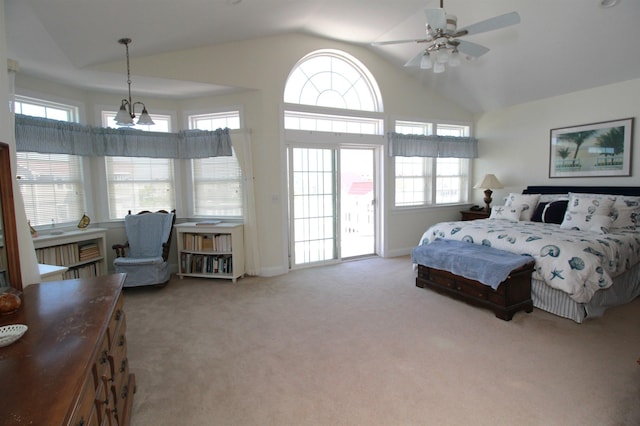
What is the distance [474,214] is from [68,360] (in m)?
5.76

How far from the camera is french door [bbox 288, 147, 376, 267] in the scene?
4.72 metres

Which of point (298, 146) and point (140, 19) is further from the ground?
point (140, 19)

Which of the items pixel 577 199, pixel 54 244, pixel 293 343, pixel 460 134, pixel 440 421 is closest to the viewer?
pixel 440 421

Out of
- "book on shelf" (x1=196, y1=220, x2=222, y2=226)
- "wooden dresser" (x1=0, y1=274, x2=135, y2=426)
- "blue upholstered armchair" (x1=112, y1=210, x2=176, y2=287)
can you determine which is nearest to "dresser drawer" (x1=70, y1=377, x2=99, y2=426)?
"wooden dresser" (x1=0, y1=274, x2=135, y2=426)

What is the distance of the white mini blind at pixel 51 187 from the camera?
3602mm

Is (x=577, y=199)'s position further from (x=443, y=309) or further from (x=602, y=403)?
(x=602, y=403)

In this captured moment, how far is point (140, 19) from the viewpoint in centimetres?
287

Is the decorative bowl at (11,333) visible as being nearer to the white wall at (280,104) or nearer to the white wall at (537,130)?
the white wall at (280,104)

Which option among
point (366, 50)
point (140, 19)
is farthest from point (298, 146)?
point (140, 19)

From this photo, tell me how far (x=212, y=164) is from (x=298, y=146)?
1282 mm

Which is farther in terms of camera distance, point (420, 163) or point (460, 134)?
point (460, 134)

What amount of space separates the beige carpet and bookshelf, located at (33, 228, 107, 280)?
774 mm

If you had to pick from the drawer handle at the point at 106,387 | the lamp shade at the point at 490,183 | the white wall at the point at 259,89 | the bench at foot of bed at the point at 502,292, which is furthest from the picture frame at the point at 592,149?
the drawer handle at the point at 106,387

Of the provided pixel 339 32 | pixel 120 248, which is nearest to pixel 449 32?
pixel 339 32
